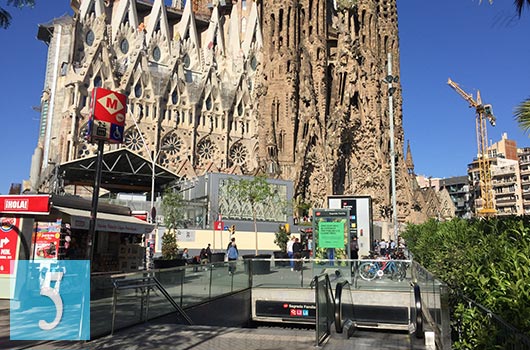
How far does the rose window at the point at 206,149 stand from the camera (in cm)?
5062

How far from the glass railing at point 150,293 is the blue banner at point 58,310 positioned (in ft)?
0.57

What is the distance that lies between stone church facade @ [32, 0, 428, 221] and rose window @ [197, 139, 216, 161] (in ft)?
0.44

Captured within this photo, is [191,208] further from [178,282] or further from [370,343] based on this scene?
[370,343]

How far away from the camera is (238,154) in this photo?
52812 millimetres

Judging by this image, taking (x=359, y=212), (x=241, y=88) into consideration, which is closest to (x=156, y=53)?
(x=241, y=88)

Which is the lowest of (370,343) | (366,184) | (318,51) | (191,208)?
(370,343)

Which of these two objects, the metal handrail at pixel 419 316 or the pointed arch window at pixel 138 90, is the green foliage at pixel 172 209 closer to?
the metal handrail at pixel 419 316

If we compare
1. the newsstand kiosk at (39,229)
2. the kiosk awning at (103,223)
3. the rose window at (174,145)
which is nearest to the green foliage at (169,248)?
the kiosk awning at (103,223)

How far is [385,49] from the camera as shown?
6162cm

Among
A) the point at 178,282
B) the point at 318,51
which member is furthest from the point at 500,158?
the point at 178,282

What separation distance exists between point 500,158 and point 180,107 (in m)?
79.5

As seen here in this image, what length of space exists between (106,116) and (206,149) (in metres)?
42.3

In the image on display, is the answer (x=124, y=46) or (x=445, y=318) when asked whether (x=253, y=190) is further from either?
(x=124, y=46)

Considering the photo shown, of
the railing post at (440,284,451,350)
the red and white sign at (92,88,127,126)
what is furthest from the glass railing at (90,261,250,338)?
the railing post at (440,284,451,350)
